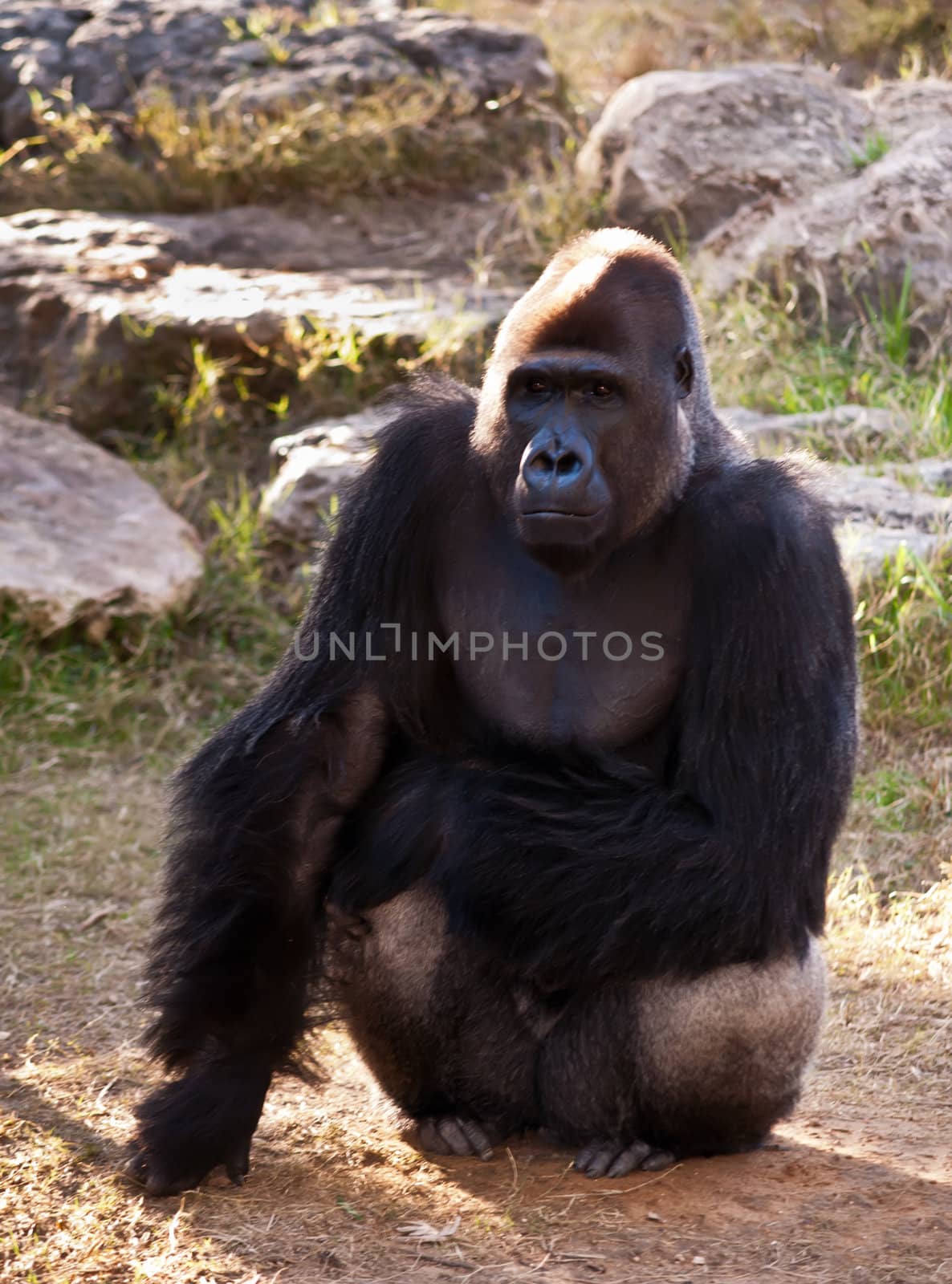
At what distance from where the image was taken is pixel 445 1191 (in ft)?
10.4

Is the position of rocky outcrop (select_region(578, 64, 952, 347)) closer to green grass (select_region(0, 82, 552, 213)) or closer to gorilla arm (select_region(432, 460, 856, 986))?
green grass (select_region(0, 82, 552, 213))

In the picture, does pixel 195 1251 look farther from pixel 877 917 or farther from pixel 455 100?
pixel 455 100

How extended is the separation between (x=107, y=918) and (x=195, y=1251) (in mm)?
2195

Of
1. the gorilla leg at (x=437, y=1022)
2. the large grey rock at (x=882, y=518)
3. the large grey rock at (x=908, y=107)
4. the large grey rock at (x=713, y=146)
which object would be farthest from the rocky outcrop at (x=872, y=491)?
the gorilla leg at (x=437, y=1022)

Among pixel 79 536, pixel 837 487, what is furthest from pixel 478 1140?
pixel 79 536

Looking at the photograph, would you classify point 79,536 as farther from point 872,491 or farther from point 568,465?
point 568,465

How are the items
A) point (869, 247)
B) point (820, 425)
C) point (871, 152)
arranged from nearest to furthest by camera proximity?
point (820, 425) → point (869, 247) → point (871, 152)

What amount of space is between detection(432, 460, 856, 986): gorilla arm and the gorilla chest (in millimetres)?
137

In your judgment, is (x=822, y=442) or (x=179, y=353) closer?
(x=822, y=442)

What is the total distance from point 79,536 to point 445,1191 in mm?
3763

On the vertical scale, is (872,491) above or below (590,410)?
below

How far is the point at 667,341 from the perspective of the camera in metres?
3.33

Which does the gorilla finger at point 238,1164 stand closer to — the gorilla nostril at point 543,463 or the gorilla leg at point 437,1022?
the gorilla leg at point 437,1022

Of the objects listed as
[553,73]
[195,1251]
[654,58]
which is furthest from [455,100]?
[195,1251]
